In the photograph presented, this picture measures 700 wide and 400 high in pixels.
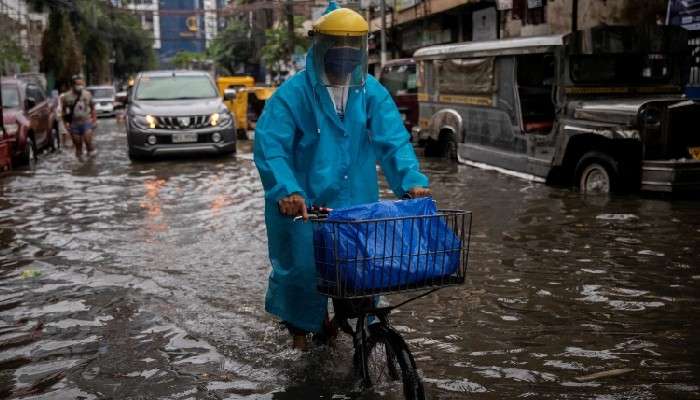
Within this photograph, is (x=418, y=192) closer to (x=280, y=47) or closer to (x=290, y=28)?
(x=290, y=28)

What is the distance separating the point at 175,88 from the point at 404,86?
17.4ft

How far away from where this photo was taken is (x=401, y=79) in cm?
1891

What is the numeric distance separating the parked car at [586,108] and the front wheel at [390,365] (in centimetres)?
674

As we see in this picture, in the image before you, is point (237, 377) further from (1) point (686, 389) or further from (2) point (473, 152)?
(2) point (473, 152)

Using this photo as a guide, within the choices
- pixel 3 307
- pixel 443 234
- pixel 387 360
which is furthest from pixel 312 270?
pixel 3 307

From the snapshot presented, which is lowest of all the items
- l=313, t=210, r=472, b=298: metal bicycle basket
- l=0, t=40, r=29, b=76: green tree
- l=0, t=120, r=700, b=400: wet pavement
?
l=0, t=120, r=700, b=400: wet pavement

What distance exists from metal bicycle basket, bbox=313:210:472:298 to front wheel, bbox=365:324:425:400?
1.27 feet

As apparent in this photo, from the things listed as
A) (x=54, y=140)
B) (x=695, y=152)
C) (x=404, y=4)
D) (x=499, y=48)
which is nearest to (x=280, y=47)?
(x=404, y=4)

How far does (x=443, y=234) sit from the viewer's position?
11.1 ft

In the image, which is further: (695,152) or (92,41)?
(92,41)

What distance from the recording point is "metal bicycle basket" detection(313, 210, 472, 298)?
3250mm

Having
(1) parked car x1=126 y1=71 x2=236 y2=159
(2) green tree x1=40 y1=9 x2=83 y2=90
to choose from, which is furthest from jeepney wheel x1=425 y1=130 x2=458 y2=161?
(2) green tree x1=40 y1=9 x2=83 y2=90

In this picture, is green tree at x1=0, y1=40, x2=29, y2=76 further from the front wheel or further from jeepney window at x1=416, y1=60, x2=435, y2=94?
the front wheel

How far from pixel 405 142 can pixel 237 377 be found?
5.08ft
